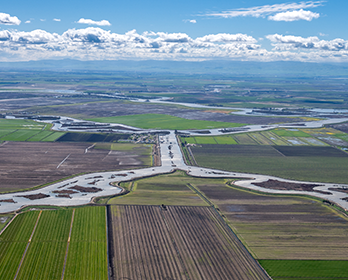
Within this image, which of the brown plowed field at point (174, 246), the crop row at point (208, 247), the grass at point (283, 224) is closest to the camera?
the brown plowed field at point (174, 246)

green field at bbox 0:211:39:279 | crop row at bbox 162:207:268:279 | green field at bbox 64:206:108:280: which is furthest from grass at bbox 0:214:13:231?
crop row at bbox 162:207:268:279

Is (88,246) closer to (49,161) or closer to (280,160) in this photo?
(49,161)

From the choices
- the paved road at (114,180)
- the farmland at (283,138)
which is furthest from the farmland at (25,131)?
the farmland at (283,138)

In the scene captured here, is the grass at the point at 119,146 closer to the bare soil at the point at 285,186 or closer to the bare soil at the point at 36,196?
the bare soil at the point at 36,196

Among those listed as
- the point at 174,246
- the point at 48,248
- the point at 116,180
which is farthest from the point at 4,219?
the point at 174,246

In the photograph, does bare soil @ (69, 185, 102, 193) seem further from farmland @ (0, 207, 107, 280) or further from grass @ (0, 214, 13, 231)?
grass @ (0, 214, 13, 231)

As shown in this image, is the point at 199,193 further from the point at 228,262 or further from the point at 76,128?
the point at 76,128
